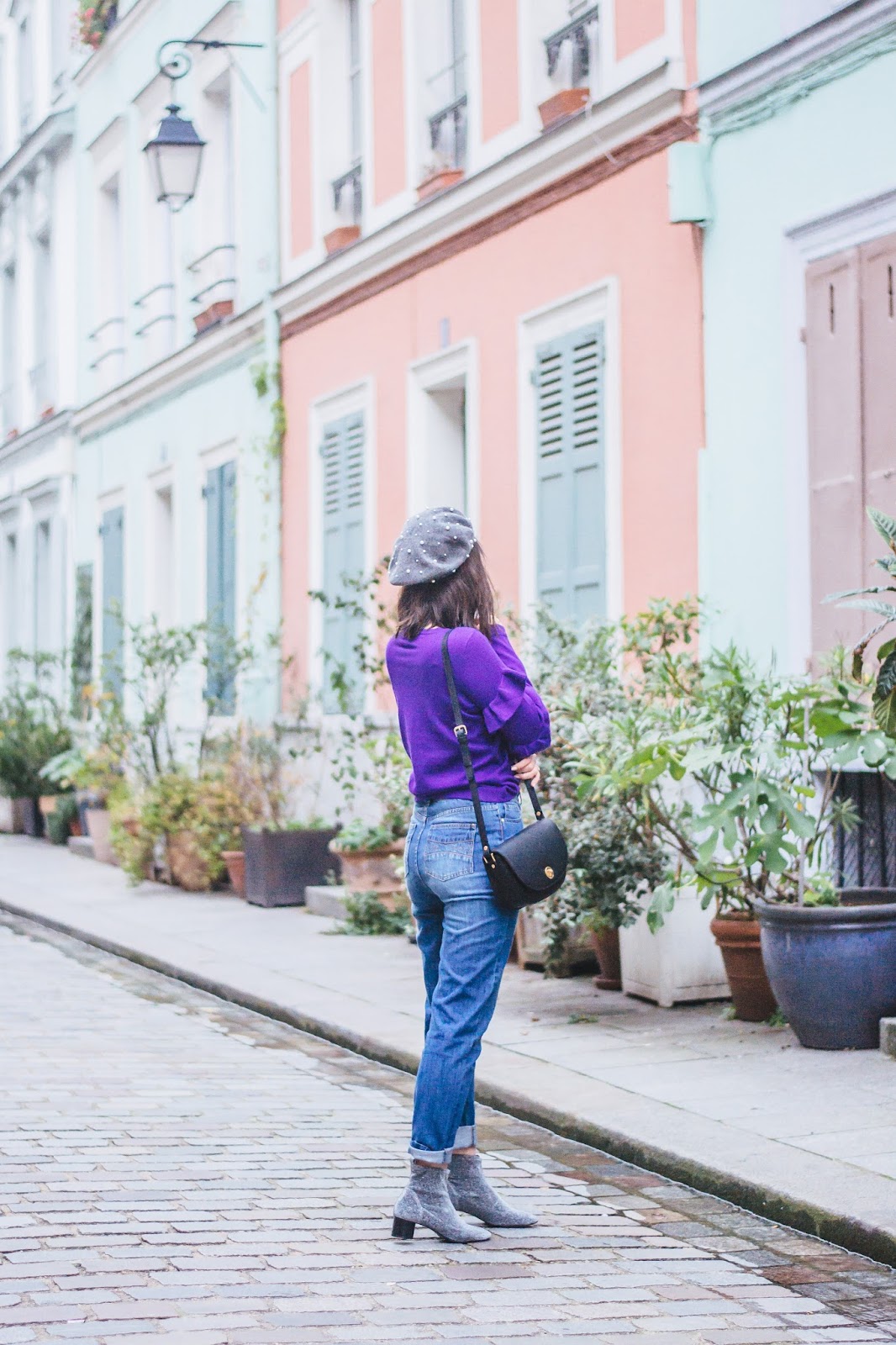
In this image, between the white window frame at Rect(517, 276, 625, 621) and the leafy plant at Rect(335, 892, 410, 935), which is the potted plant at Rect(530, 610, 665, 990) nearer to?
the white window frame at Rect(517, 276, 625, 621)

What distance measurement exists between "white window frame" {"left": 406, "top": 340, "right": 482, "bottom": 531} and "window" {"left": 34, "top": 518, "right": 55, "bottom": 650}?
11025mm

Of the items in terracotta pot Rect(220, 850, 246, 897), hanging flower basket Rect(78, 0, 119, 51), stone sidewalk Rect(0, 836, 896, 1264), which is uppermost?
hanging flower basket Rect(78, 0, 119, 51)

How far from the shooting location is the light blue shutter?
19844 mm

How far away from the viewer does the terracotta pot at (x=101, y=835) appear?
17.6m

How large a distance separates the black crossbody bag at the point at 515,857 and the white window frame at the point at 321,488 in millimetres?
8782

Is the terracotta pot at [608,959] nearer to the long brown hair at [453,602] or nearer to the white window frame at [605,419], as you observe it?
the white window frame at [605,419]

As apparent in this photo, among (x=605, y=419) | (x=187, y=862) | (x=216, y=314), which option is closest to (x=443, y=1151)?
(x=605, y=419)

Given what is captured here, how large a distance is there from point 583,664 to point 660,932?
1.30 metres

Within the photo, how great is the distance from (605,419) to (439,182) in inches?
116

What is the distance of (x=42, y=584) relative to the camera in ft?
78.4

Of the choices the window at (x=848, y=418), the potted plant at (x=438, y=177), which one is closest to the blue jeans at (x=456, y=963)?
the window at (x=848, y=418)

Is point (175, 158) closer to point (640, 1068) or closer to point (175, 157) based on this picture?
point (175, 157)

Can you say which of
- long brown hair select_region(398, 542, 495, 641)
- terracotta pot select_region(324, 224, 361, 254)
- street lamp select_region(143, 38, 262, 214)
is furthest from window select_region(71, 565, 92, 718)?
long brown hair select_region(398, 542, 495, 641)

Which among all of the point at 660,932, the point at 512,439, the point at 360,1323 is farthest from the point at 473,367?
the point at 360,1323
